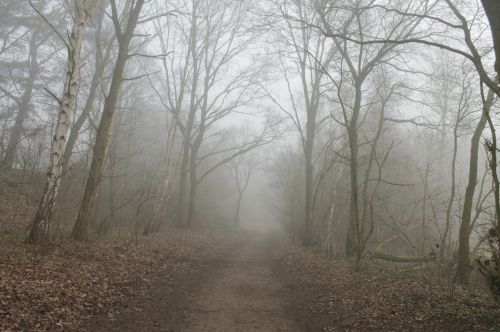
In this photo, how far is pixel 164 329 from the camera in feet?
19.5

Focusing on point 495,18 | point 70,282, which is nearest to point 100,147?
point 70,282

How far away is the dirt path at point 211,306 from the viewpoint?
6.19m

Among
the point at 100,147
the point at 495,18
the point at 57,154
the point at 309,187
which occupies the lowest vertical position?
the point at 57,154

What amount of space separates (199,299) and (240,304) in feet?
2.85

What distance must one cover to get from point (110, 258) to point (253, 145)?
16078 mm

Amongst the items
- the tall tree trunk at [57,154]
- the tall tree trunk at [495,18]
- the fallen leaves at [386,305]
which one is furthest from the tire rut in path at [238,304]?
the tall tree trunk at [495,18]

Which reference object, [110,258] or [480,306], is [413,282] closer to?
[480,306]

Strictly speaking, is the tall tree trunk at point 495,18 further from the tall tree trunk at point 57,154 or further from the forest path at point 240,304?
the tall tree trunk at point 57,154

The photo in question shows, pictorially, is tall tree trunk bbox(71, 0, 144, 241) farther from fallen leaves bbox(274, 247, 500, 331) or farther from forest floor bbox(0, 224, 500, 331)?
fallen leaves bbox(274, 247, 500, 331)

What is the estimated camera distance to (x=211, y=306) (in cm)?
750

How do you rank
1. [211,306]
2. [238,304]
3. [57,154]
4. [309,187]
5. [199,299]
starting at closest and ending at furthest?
[211,306], [238,304], [199,299], [57,154], [309,187]

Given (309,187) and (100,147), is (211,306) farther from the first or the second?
(309,187)

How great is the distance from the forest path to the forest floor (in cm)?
2

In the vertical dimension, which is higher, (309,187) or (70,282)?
(309,187)
